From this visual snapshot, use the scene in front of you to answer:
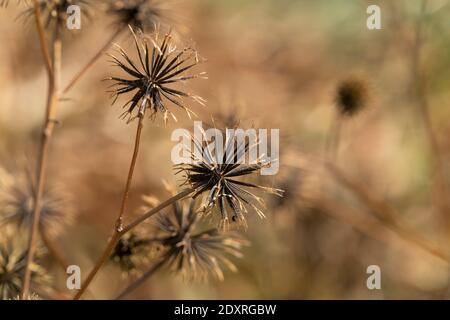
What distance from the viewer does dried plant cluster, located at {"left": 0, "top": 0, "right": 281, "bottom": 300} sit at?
5.36 ft

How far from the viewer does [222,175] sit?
1.63m

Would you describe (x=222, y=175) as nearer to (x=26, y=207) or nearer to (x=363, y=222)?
(x=26, y=207)

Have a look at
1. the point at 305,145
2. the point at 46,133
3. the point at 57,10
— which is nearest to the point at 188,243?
the point at 46,133

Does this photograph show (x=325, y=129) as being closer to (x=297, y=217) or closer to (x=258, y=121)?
(x=297, y=217)

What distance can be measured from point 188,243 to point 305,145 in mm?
1914

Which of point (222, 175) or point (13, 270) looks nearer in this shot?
point (222, 175)

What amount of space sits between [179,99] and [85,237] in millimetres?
2009

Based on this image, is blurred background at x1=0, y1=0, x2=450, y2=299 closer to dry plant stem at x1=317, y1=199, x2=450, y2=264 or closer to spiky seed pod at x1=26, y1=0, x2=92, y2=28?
dry plant stem at x1=317, y1=199, x2=450, y2=264

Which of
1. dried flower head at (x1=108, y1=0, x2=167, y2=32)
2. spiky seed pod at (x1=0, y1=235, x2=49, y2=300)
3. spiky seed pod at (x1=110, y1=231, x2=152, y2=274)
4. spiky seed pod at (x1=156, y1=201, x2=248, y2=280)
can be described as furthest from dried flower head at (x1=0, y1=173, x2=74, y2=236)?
dried flower head at (x1=108, y1=0, x2=167, y2=32)

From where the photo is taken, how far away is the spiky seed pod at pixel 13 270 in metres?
2.05

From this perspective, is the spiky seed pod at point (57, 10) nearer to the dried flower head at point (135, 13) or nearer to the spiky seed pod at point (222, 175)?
the dried flower head at point (135, 13)

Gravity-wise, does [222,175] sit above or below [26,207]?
below

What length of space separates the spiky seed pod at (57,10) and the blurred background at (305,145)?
3.09ft

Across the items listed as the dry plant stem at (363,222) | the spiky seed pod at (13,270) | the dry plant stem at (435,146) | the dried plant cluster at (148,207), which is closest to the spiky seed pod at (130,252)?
the dried plant cluster at (148,207)
